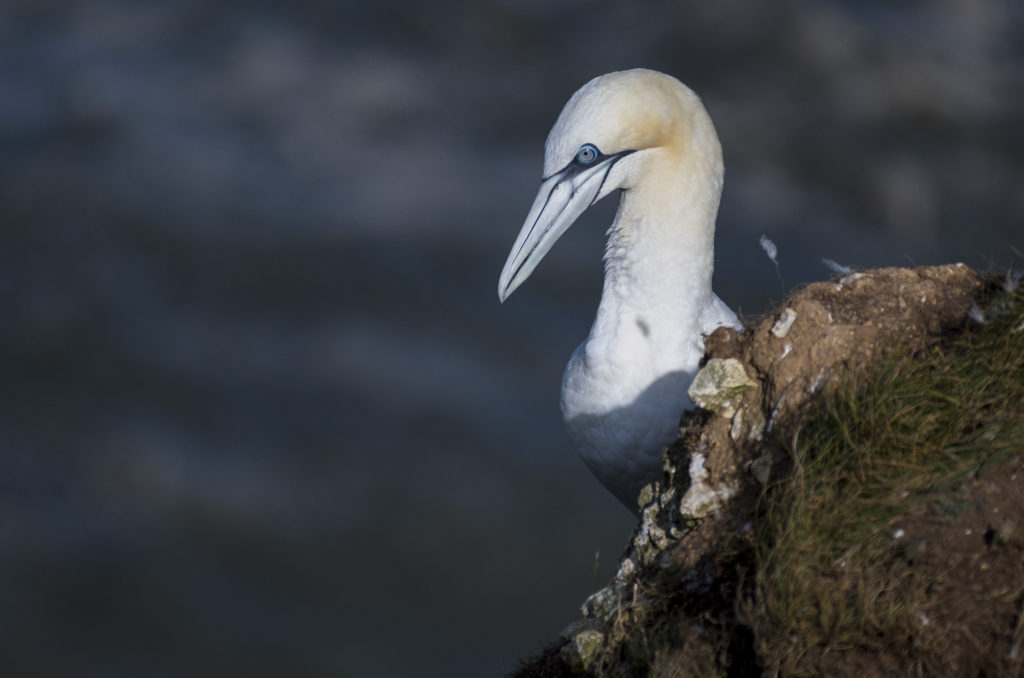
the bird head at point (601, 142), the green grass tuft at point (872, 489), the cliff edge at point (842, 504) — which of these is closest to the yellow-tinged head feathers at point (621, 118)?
the bird head at point (601, 142)

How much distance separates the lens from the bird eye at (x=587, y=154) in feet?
13.1

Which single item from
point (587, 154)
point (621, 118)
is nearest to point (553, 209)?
point (587, 154)

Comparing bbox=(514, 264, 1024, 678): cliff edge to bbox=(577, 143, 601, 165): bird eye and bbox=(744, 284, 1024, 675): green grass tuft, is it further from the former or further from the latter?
bbox=(577, 143, 601, 165): bird eye

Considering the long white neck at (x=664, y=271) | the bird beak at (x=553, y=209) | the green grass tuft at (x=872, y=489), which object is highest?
the bird beak at (x=553, y=209)

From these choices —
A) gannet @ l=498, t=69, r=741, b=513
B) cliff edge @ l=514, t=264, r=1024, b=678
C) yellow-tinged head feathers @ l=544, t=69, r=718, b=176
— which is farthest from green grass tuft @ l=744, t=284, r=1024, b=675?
yellow-tinged head feathers @ l=544, t=69, r=718, b=176

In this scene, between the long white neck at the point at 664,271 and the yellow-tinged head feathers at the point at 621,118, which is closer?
the yellow-tinged head feathers at the point at 621,118

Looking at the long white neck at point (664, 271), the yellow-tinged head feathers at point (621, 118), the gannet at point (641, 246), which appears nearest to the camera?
the yellow-tinged head feathers at point (621, 118)

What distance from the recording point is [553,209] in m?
4.23

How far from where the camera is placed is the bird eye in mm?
4008

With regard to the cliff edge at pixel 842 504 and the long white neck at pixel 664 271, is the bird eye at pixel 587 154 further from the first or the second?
the cliff edge at pixel 842 504

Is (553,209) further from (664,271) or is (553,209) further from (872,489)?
(872,489)

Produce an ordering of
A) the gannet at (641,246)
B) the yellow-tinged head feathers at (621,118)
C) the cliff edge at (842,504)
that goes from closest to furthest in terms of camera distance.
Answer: the cliff edge at (842,504) < the yellow-tinged head feathers at (621,118) < the gannet at (641,246)

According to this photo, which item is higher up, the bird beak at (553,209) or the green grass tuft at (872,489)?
the bird beak at (553,209)

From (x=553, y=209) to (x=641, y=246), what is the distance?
1.30 feet
